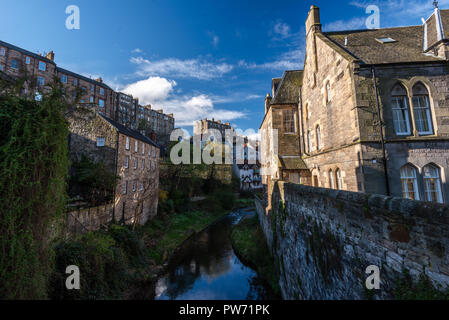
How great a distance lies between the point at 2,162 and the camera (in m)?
3.72

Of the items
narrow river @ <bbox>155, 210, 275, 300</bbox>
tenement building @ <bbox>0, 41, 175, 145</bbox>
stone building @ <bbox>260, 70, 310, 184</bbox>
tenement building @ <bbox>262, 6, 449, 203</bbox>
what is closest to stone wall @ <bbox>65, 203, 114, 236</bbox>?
narrow river @ <bbox>155, 210, 275, 300</bbox>

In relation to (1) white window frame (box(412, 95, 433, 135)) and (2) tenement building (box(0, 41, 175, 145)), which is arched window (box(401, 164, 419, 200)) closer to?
(1) white window frame (box(412, 95, 433, 135))

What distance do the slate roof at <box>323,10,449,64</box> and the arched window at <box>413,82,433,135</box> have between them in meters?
1.35

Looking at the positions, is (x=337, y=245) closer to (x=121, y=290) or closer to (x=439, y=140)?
(x=439, y=140)

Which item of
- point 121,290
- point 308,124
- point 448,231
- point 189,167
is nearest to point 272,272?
point 121,290

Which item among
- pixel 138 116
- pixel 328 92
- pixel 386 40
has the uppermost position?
pixel 138 116

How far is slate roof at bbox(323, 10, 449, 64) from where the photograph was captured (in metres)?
9.86

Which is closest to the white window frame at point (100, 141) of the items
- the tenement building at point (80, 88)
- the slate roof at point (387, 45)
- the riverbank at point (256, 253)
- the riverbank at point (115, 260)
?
the tenement building at point (80, 88)

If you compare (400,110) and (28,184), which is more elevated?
(400,110)

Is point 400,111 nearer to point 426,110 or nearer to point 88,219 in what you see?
point 426,110

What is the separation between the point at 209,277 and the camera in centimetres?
1495

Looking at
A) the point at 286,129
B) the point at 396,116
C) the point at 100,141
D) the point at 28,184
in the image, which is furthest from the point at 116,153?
the point at 396,116

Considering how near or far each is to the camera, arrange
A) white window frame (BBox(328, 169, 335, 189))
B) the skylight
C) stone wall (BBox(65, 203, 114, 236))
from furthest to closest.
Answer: stone wall (BBox(65, 203, 114, 236))
white window frame (BBox(328, 169, 335, 189))
the skylight

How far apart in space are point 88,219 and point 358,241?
50.5 ft
